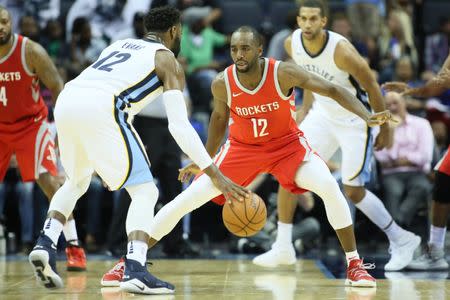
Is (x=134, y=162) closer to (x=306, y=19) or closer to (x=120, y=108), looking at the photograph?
(x=120, y=108)

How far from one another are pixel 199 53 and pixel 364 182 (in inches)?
189

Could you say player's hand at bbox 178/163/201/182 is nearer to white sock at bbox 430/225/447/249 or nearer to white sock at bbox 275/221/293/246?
white sock at bbox 275/221/293/246

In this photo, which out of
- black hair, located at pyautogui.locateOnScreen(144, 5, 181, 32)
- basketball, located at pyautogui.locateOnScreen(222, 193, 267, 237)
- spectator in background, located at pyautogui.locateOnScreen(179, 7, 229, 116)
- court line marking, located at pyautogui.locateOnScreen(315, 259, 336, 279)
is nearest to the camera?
basketball, located at pyautogui.locateOnScreen(222, 193, 267, 237)

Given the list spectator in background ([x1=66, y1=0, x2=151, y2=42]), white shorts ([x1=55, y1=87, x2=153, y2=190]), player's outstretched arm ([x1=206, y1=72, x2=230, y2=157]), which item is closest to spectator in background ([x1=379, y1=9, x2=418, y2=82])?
spectator in background ([x1=66, y1=0, x2=151, y2=42])

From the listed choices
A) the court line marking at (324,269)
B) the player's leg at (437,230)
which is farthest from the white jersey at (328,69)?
the court line marking at (324,269)

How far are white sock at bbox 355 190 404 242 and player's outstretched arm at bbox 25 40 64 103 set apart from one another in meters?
2.80

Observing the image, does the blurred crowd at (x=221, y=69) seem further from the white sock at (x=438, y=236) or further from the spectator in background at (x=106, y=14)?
the white sock at (x=438, y=236)

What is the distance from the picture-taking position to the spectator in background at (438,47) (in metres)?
12.0

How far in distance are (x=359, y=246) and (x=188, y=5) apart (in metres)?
4.40

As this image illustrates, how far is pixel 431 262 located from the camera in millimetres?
7617

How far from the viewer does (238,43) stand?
6141 millimetres

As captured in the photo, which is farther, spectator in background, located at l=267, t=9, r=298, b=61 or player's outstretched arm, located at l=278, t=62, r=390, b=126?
spectator in background, located at l=267, t=9, r=298, b=61

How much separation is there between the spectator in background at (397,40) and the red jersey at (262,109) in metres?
5.32

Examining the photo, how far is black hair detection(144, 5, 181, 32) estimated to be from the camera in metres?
6.07
